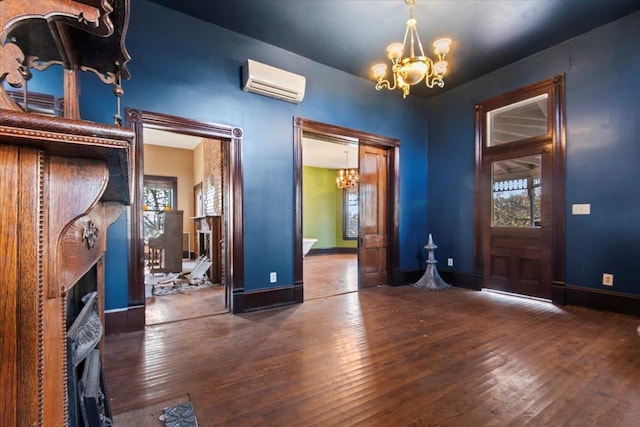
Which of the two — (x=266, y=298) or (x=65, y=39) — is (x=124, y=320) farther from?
(x=65, y=39)

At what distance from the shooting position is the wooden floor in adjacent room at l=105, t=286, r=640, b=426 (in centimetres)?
165

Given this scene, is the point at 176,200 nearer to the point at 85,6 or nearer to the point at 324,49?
the point at 324,49

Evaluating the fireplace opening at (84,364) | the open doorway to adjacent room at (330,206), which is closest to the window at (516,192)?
the open doorway to adjacent room at (330,206)

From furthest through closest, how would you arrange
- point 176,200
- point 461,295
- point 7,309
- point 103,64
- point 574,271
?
point 176,200 → point 461,295 → point 574,271 → point 103,64 → point 7,309

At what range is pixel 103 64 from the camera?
54.6 inches

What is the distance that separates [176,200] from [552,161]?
8.64 m

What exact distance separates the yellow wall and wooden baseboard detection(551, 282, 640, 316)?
Result: 27.6 feet

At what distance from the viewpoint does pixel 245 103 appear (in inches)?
140

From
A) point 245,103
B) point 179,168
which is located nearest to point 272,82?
point 245,103

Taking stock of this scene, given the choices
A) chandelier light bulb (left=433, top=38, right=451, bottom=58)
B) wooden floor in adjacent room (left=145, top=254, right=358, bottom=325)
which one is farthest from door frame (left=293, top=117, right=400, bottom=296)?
chandelier light bulb (left=433, top=38, right=451, bottom=58)

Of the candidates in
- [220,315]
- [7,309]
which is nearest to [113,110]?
[220,315]

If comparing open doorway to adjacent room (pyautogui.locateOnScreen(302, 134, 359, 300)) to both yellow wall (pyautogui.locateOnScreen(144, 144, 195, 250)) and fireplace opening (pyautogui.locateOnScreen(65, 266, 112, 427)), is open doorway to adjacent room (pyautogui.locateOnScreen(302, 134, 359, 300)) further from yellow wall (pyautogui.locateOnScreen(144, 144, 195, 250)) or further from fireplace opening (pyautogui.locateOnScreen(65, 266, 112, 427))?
fireplace opening (pyautogui.locateOnScreen(65, 266, 112, 427))

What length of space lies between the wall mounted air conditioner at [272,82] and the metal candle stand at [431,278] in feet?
10.3

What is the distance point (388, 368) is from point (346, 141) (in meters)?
3.32
